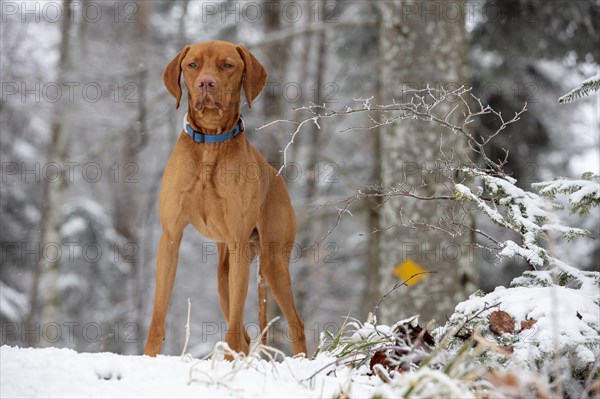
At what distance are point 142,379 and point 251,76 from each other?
1.78 metres

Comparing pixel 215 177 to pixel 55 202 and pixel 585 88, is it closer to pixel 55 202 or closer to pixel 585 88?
pixel 585 88

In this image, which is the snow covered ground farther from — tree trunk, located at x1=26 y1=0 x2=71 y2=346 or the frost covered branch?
tree trunk, located at x1=26 y1=0 x2=71 y2=346

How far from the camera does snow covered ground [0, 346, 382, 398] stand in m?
2.20

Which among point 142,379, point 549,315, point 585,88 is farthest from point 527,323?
point 142,379

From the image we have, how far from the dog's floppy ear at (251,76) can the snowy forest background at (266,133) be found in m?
2.21

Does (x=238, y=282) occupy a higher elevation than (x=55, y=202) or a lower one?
higher

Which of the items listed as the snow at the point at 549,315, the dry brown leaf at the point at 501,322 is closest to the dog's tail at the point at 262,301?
the snow at the point at 549,315

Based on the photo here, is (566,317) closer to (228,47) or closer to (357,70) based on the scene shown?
(228,47)

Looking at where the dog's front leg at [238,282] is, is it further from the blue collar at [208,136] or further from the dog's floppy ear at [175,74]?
the dog's floppy ear at [175,74]

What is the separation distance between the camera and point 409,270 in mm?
5965

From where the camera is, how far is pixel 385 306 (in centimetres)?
659

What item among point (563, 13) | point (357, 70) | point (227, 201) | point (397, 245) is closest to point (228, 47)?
point (227, 201)

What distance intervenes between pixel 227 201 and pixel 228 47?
77cm

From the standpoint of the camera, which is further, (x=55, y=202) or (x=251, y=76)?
(x=55, y=202)
